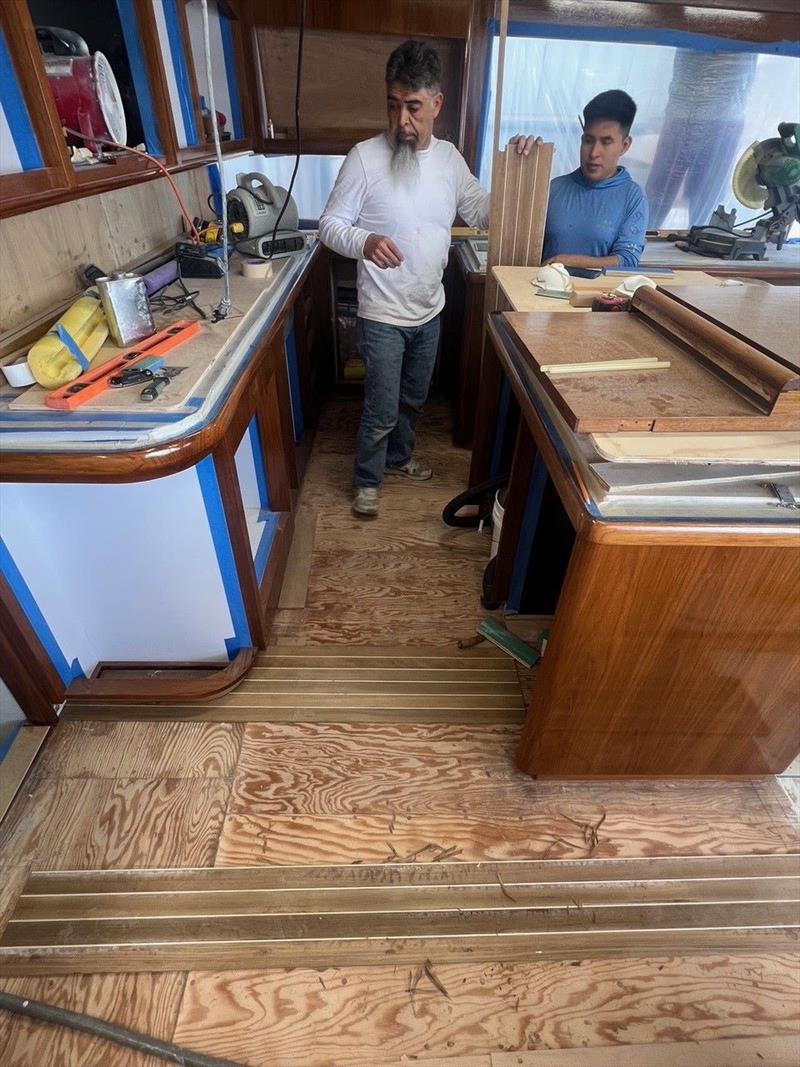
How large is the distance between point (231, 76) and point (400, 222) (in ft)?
5.02

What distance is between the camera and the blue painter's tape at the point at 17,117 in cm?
113

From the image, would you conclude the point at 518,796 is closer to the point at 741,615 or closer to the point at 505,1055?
the point at 505,1055

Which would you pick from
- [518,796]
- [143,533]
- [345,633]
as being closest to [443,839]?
[518,796]

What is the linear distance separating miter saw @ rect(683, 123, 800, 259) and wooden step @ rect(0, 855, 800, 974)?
2.60 metres

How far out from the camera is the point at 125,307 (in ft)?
4.35

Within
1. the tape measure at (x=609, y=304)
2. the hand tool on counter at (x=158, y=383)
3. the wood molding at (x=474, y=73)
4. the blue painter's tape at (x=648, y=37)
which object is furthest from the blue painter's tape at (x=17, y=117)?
the blue painter's tape at (x=648, y=37)

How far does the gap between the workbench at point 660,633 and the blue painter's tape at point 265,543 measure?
88cm

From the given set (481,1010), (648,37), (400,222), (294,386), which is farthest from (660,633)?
(648,37)

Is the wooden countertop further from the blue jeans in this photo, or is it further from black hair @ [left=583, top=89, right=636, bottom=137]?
black hair @ [left=583, top=89, right=636, bottom=137]

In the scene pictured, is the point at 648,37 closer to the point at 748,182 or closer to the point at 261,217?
the point at 748,182

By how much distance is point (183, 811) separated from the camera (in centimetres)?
128

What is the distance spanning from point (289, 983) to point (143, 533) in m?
0.97

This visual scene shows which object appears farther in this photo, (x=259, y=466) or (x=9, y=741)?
(x=259, y=466)

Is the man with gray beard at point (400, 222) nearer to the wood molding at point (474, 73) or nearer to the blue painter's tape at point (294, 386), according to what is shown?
the blue painter's tape at point (294, 386)
